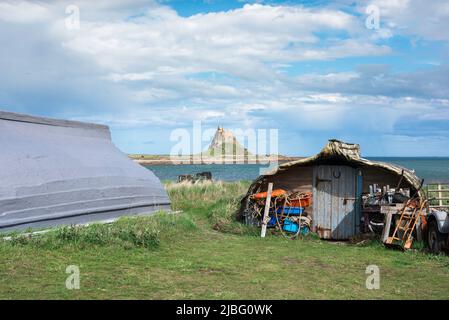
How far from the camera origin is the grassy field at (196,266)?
30.4 ft

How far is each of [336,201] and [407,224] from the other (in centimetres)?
373

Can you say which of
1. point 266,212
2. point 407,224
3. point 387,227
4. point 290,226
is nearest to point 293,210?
point 290,226

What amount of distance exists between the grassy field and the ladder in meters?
0.53

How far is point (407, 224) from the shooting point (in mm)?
14859

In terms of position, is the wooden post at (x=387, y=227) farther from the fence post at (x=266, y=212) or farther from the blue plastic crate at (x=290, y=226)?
the fence post at (x=266, y=212)

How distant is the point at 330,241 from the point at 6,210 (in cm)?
991

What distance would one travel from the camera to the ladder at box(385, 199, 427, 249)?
1458cm

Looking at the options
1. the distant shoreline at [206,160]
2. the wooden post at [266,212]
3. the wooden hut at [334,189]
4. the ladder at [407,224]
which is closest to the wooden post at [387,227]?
the ladder at [407,224]

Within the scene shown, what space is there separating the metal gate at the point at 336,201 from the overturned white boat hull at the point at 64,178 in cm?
567

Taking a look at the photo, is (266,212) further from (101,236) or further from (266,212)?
(101,236)

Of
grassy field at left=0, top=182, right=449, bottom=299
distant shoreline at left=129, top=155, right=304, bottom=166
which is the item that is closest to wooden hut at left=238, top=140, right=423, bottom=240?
grassy field at left=0, top=182, right=449, bottom=299

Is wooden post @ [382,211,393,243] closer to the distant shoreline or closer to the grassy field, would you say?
the grassy field
